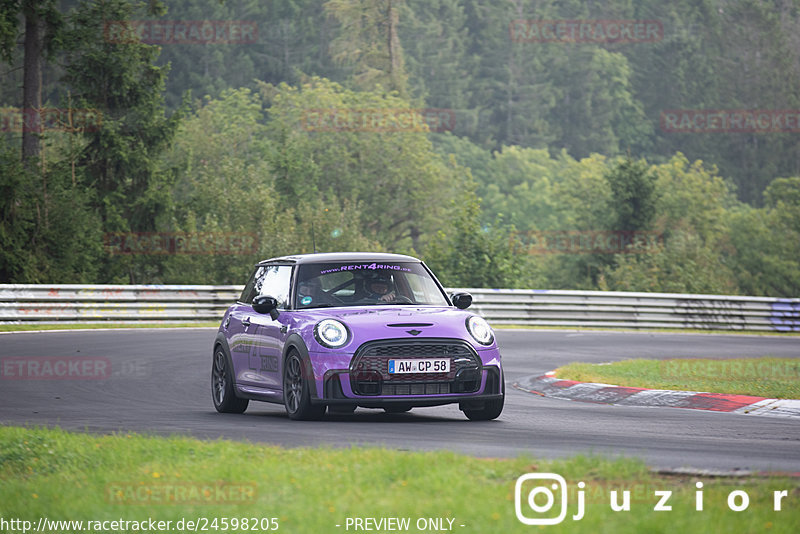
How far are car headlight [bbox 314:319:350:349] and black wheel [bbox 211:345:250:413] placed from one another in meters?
1.99

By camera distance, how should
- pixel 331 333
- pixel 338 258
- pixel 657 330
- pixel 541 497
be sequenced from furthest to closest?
pixel 657 330 < pixel 338 258 < pixel 331 333 < pixel 541 497

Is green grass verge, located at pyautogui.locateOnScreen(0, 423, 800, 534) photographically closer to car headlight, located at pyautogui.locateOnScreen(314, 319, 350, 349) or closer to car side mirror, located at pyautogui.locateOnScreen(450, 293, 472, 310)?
car headlight, located at pyautogui.locateOnScreen(314, 319, 350, 349)

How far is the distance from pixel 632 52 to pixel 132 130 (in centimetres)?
8014

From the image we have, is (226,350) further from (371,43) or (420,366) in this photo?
(371,43)

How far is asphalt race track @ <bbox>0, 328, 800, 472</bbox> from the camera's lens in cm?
920

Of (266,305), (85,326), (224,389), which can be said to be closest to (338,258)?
(266,305)

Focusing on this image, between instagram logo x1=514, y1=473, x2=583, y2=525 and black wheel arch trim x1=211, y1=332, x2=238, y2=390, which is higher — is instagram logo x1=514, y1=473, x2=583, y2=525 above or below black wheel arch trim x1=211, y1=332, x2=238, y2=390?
below

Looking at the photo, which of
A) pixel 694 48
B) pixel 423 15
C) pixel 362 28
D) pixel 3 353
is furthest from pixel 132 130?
pixel 694 48

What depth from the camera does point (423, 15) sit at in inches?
4262

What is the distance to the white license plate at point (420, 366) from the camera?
434 inches

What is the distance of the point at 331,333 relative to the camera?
1113 centimetres

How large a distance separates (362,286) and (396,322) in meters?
1.19

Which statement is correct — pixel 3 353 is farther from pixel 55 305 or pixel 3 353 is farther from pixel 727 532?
pixel 727 532

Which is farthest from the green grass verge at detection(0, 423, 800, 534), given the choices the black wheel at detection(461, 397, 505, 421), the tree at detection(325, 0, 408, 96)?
the tree at detection(325, 0, 408, 96)
